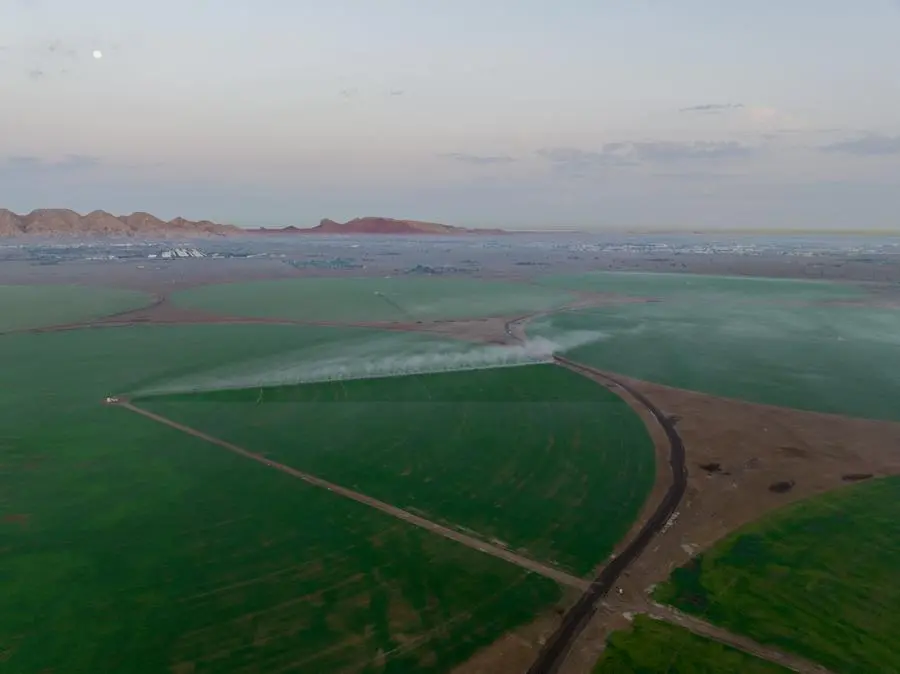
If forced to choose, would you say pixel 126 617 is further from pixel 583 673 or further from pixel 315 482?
pixel 583 673

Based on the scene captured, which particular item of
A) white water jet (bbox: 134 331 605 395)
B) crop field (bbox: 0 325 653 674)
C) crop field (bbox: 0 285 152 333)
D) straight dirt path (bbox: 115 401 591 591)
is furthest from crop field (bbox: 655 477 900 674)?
crop field (bbox: 0 285 152 333)

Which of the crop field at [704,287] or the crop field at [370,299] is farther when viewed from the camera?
the crop field at [704,287]

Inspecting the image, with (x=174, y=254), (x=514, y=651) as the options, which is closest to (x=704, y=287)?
(x=514, y=651)

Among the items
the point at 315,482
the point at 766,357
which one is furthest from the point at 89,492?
the point at 766,357

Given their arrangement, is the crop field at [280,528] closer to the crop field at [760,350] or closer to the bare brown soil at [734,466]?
the bare brown soil at [734,466]

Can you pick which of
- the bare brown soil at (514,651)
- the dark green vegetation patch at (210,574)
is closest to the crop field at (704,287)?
the dark green vegetation patch at (210,574)

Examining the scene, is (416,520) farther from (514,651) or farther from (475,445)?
(475,445)
